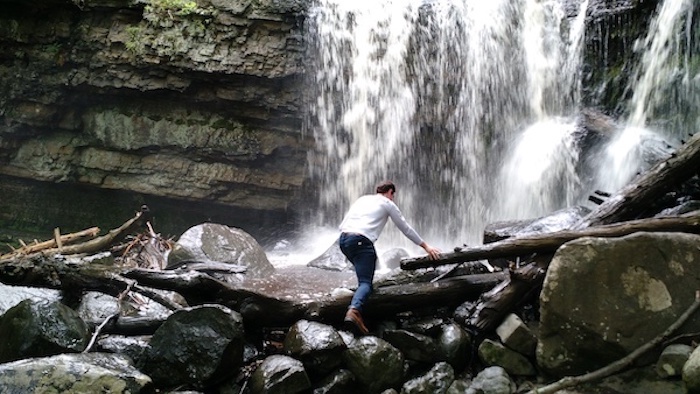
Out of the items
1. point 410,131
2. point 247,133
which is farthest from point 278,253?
point 410,131

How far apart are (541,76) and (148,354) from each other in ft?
33.6

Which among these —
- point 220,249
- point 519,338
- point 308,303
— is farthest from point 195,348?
point 220,249

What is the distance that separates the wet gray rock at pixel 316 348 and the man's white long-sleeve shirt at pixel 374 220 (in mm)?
1287

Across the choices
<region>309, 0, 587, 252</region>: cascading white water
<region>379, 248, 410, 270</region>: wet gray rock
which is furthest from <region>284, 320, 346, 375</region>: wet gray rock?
<region>309, 0, 587, 252</region>: cascading white water

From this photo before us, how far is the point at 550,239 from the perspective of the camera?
4.48 meters

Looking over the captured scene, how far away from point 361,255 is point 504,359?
69.6 inches

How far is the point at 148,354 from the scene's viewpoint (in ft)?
14.0

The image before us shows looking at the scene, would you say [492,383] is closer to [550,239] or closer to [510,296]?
[510,296]

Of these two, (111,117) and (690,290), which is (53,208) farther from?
(690,290)

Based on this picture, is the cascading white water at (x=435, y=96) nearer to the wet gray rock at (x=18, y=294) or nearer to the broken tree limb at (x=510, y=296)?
the broken tree limb at (x=510, y=296)

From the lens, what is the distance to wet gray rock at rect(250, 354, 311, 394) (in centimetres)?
400

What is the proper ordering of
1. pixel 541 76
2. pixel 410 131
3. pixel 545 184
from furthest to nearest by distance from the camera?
pixel 410 131
pixel 541 76
pixel 545 184

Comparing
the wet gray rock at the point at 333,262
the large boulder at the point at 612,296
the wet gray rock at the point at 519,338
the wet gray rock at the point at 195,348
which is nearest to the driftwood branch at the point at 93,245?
the wet gray rock at the point at 333,262

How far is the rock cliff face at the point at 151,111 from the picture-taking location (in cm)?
1150
